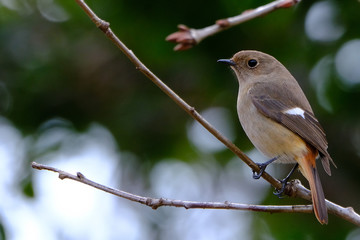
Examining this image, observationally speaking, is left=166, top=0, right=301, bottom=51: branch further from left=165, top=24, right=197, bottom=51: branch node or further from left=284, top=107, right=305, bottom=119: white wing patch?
left=284, top=107, right=305, bottom=119: white wing patch

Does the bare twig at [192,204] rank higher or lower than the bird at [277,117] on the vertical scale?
higher

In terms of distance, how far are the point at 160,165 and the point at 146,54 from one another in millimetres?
1156

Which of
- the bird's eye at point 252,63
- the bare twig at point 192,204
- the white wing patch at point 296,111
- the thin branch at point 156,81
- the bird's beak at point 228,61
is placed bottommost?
the white wing patch at point 296,111

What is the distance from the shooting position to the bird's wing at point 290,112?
4664mm

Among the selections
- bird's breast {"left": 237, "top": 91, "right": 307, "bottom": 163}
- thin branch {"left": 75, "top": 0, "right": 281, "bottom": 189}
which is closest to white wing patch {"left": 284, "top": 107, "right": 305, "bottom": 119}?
bird's breast {"left": 237, "top": 91, "right": 307, "bottom": 163}

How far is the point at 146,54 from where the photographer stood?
5699 mm

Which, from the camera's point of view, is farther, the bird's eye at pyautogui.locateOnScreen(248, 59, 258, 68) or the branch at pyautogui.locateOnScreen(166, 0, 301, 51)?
the bird's eye at pyautogui.locateOnScreen(248, 59, 258, 68)

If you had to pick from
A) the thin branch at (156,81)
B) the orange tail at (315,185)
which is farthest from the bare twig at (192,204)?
the thin branch at (156,81)

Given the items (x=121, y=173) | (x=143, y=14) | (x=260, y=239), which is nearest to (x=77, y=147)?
(x=121, y=173)

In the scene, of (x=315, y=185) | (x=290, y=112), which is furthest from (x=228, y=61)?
(x=315, y=185)

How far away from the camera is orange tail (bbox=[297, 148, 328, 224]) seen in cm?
386

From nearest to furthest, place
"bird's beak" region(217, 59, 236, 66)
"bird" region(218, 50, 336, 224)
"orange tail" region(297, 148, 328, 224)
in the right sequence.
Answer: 1. "orange tail" region(297, 148, 328, 224)
2. "bird" region(218, 50, 336, 224)
3. "bird's beak" region(217, 59, 236, 66)

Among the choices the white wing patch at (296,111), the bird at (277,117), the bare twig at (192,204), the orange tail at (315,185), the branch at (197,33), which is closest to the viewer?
the branch at (197,33)

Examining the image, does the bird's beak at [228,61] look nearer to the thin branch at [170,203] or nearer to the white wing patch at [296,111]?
the white wing patch at [296,111]
